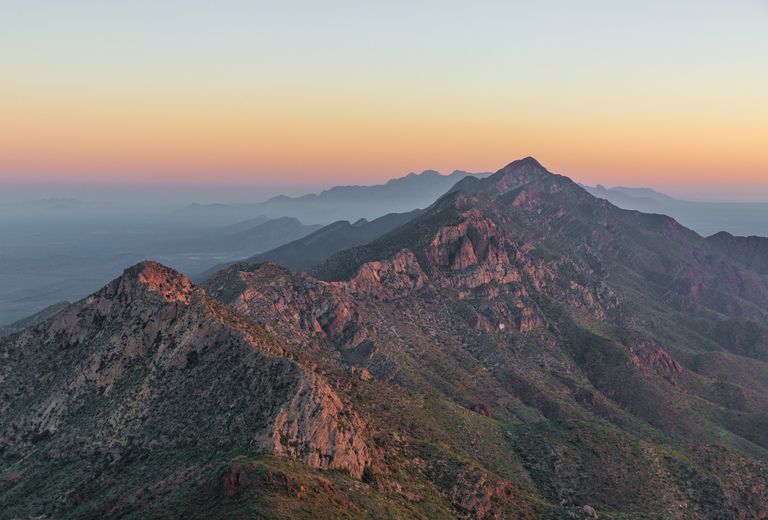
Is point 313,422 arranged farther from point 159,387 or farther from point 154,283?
point 154,283

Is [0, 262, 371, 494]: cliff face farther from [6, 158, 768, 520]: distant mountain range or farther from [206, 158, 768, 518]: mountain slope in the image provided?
[206, 158, 768, 518]: mountain slope

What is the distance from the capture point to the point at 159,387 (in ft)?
212

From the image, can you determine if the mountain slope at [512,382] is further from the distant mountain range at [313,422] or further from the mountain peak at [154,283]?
the mountain peak at [154,283]

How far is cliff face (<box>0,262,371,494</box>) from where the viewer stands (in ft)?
190

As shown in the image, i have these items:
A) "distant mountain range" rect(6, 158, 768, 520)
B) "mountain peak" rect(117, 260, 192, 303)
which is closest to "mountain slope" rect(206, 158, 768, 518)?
"distant mountain range" rect(6, 158, 768, 520)

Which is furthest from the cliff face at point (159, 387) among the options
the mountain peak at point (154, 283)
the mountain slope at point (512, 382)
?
the mountain slope at point (512, 382)

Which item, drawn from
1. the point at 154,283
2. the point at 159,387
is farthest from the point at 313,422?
the point at 154,283

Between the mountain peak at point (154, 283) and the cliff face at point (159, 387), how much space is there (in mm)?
202

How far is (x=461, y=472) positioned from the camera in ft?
228

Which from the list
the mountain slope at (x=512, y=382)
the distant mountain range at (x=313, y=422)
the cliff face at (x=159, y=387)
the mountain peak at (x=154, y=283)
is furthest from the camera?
the mountain slope at (x=512, y=382)

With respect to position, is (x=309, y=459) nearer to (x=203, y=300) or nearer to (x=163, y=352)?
(x=163, y=352)

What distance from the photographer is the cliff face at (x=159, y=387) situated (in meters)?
57.8

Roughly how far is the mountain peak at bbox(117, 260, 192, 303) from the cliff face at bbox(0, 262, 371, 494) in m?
0.20

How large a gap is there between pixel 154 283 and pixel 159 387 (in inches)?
795
